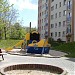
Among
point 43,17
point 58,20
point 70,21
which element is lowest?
point 70,21

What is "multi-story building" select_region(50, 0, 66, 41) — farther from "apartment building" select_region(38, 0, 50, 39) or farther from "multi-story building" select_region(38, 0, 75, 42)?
"apartment building" select_region(38, 0, 50, 39)

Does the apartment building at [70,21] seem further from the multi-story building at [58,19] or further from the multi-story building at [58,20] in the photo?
the multi-story building at [58,20]

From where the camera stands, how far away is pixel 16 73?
11.5m

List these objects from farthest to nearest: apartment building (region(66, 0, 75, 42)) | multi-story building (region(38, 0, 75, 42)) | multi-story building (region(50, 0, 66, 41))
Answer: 1. multi-story building (region(50, 0, 66, 41))
2. multi-story building (region(38, 0, 75, 42))
3. apartment building (region(66, 0, 75, 42))

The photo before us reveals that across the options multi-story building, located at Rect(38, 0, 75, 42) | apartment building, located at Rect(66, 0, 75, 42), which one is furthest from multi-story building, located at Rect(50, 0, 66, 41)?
apartment building, located at Rect(66, 0, 75, 42)

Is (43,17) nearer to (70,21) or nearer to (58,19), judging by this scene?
(58,19)

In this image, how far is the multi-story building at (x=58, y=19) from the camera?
5072cm

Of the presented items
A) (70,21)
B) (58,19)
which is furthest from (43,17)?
(70,21)

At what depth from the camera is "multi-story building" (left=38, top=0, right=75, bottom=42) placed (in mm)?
50719

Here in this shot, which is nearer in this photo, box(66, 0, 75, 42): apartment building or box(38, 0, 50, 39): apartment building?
box(66, 0, 75, 42): apartment building

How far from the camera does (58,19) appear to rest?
59.5 metres

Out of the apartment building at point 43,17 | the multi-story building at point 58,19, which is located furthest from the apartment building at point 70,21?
the apartment building at point 43,17

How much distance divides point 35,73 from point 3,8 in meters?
13.1

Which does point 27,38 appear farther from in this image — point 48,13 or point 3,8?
point 48,13
